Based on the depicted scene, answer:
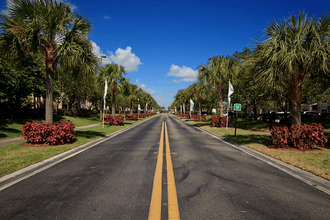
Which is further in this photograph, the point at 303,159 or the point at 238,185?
the point at 303,159

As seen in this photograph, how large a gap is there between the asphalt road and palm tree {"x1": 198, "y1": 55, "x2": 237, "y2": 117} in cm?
1541

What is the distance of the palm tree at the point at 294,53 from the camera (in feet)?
24.6

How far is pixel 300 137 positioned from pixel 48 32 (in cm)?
1307

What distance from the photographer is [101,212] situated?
2.93 metres

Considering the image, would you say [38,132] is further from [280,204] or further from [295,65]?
[295,65]

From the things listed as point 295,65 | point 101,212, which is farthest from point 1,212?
point 295,65

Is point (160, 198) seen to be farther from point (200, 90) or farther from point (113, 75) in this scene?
point (200, 90)

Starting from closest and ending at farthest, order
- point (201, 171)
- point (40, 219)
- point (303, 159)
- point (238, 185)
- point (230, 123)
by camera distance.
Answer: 1. point (40, 219)
2. point (238, 185)
3. point (201, 171)
4. point (303, 159)
5. point (230, 123)

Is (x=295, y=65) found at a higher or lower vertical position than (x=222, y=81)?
lower

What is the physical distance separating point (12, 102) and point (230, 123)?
27.0 meters

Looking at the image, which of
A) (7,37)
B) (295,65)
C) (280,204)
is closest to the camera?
(280,204)

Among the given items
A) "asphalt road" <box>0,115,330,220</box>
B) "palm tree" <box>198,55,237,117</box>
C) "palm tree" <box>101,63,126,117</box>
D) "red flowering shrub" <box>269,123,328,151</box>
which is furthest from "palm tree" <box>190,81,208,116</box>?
"asphalt road" <box>0,115,330,220</box>

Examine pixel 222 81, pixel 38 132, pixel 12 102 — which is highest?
pixel 222 81

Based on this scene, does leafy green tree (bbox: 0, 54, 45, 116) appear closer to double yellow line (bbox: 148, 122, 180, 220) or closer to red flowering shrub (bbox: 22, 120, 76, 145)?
red flowering shrub (bbox: 22, 120, 76, 145)
